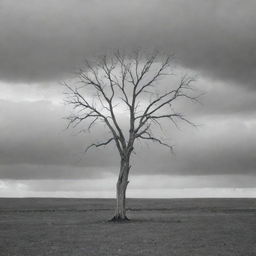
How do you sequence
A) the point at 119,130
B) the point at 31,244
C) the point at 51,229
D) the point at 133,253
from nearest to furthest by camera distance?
the point at 133,253
the point at 31,244
the point at 51,229
the point at 119,130

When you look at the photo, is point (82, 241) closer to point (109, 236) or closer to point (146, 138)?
point (109, 236)

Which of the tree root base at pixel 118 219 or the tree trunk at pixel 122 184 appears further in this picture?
the tree trunk at pixel 122 184

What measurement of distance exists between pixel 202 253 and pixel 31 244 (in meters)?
9.50

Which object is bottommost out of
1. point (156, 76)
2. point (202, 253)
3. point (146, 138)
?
point (202, 253)

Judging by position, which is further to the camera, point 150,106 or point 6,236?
point 150,106

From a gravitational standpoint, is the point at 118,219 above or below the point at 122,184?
below

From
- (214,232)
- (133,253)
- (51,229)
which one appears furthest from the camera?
(51,229)

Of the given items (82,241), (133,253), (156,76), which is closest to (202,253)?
(133,253)

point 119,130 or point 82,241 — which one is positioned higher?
point 119,130

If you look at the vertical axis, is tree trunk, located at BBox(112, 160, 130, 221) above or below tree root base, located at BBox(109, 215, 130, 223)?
above

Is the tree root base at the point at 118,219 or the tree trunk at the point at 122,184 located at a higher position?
the tree trunk at the point at 122,184

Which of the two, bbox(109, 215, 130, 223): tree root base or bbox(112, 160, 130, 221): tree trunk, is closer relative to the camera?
bbox(109, 215, 130, 223): tree root base

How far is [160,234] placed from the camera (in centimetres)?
3347

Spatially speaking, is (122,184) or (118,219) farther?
(122,184)
